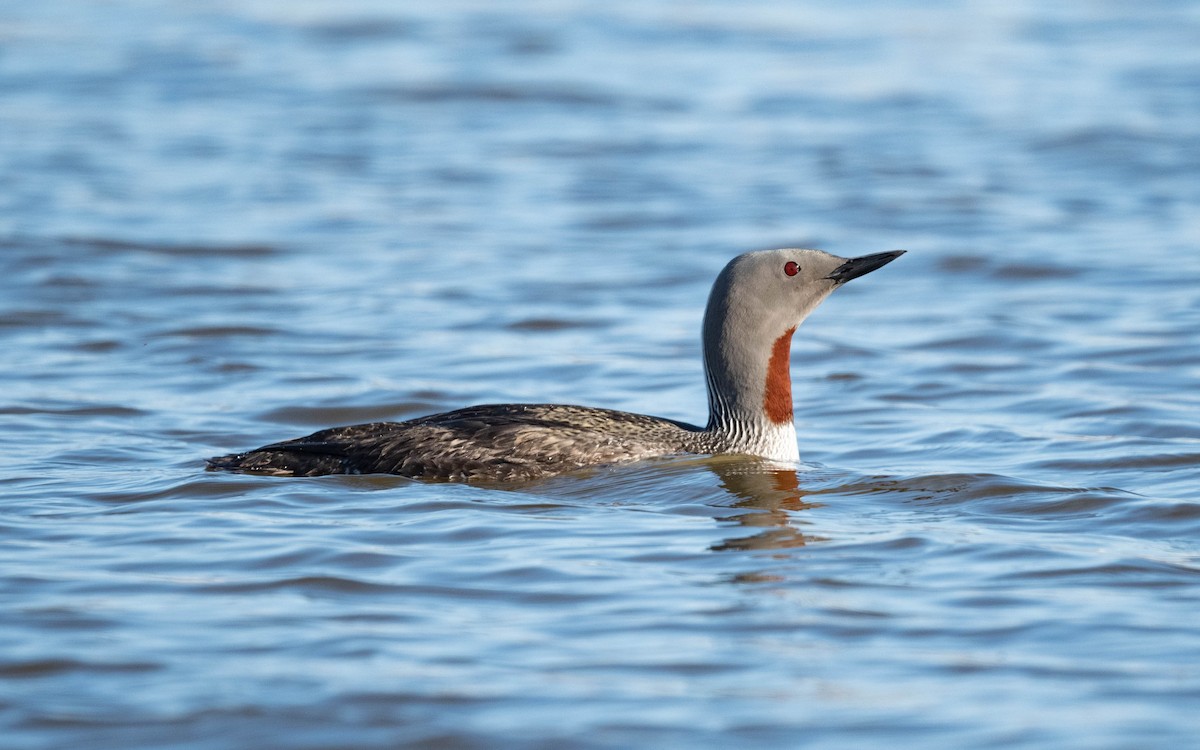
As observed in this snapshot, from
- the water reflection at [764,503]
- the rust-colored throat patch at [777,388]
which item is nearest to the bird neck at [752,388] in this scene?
the rust-colored throat patch at [777,388]

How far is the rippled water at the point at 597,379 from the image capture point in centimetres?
495

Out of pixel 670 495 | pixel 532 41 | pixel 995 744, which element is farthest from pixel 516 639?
pixel 532 41

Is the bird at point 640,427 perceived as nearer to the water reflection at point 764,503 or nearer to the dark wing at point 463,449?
the dark wing at point 463,449

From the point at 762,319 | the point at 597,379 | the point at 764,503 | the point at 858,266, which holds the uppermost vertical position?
the point at 858,266

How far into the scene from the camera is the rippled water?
16.3 feet

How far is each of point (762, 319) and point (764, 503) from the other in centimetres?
95

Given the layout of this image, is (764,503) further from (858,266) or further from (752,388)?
(858,266)

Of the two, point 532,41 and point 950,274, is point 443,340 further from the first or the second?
point 532,41

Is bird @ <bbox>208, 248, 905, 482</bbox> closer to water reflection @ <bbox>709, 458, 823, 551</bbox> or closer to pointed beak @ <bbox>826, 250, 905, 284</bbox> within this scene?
pointed beak @ <bbox>826, 250, 905, 284</bbox>

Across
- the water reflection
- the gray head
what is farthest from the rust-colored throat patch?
the water reflection

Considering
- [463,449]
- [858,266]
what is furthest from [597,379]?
[463,449]

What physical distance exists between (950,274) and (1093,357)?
2.58m

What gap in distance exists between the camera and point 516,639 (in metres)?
5.30

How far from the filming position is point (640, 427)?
7.52 meters
